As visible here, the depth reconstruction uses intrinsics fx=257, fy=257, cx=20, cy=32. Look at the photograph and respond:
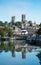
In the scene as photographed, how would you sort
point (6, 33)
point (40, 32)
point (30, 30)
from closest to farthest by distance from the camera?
point (40, 32)
point (6, 33)
point (30, 30)

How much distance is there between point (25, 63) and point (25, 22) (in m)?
105

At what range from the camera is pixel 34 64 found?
19.0 m

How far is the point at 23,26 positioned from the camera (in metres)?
115

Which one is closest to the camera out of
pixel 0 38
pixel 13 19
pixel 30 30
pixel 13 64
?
pixel 13 64

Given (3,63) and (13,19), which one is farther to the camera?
(13,19)

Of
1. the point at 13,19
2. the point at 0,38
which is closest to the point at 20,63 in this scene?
the point at 0,38

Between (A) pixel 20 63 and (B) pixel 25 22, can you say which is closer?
(A) pixel 20 63

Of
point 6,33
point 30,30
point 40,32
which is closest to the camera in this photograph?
point 40,32

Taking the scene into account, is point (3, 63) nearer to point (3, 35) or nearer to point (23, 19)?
point (3, 35)

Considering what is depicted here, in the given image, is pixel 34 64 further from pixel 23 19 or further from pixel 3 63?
pixel 23 19

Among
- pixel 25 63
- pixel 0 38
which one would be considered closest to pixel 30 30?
pixel 0 38

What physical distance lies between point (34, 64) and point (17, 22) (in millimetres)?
101945

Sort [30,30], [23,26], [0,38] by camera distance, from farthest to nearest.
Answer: [23,26] < [30,30] < [0,38]

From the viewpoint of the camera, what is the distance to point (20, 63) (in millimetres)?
19688
